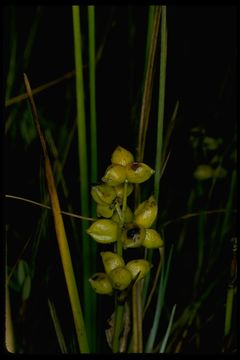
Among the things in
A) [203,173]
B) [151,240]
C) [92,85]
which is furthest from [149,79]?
[203,173]

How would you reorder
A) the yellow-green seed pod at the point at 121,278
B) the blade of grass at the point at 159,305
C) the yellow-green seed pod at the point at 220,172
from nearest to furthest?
the yellow-green seed pod at the point at 121,278, the blade of grass at the point at 159,305, the yellow-green seed pod at the point at 220,172

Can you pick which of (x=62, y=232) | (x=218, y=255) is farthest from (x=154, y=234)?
(x=218, y=255)

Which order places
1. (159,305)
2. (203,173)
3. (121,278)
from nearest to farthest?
(121,278), (159,305), (203,173)

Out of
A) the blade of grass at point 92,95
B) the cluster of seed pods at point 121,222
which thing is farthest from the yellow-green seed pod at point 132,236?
the blade of grass at point 92,95

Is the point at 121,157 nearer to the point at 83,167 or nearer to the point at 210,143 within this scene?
the point at 83,167

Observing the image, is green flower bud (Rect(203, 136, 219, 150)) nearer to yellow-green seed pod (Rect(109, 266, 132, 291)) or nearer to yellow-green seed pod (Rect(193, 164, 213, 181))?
yellow-green seed pod (Rect(193, 164, 213, 181))

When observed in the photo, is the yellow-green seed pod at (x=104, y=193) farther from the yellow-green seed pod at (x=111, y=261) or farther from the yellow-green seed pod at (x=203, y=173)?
the yellow-green seed pod at (x=203, y=173)
